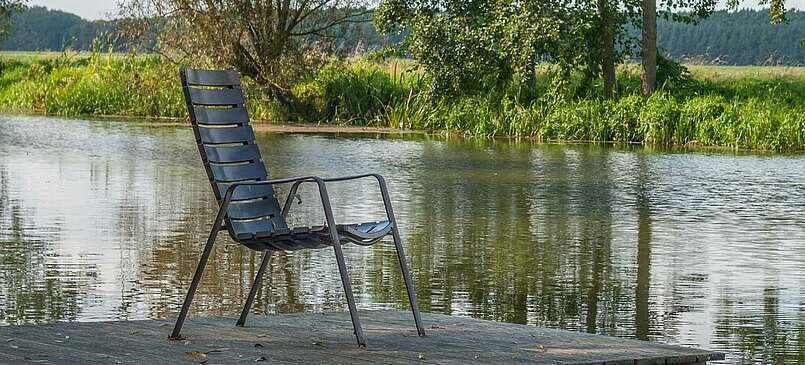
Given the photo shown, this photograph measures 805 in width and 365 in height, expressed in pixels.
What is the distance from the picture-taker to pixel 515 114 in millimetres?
28500

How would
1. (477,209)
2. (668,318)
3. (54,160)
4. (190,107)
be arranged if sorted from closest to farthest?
1. (190,107)
2. (668,318)
3. (477,209)
4. (54,160)

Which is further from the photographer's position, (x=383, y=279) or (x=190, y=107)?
(x=383, y=279)

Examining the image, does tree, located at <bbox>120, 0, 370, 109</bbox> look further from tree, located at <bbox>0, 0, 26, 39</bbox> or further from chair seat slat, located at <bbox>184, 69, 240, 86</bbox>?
chair seat slat, located at <bbox>184, 69, 240, 86</bbox>

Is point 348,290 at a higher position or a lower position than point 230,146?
lower

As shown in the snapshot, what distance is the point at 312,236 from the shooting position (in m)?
6.38

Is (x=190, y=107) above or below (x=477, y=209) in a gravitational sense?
above

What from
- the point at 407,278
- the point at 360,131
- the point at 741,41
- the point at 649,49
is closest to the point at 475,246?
the point at 407,278

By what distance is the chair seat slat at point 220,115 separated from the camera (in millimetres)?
6820

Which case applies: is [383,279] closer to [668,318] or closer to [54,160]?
[668,318]

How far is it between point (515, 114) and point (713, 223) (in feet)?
50.2

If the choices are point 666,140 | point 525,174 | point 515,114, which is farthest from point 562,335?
point 515,114

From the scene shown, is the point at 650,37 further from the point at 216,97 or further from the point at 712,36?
the point at 712,36

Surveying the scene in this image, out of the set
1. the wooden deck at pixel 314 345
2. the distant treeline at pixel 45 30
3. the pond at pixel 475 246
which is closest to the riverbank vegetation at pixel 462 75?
→ the pond at pixel 475 246

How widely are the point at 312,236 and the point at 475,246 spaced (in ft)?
16.4
